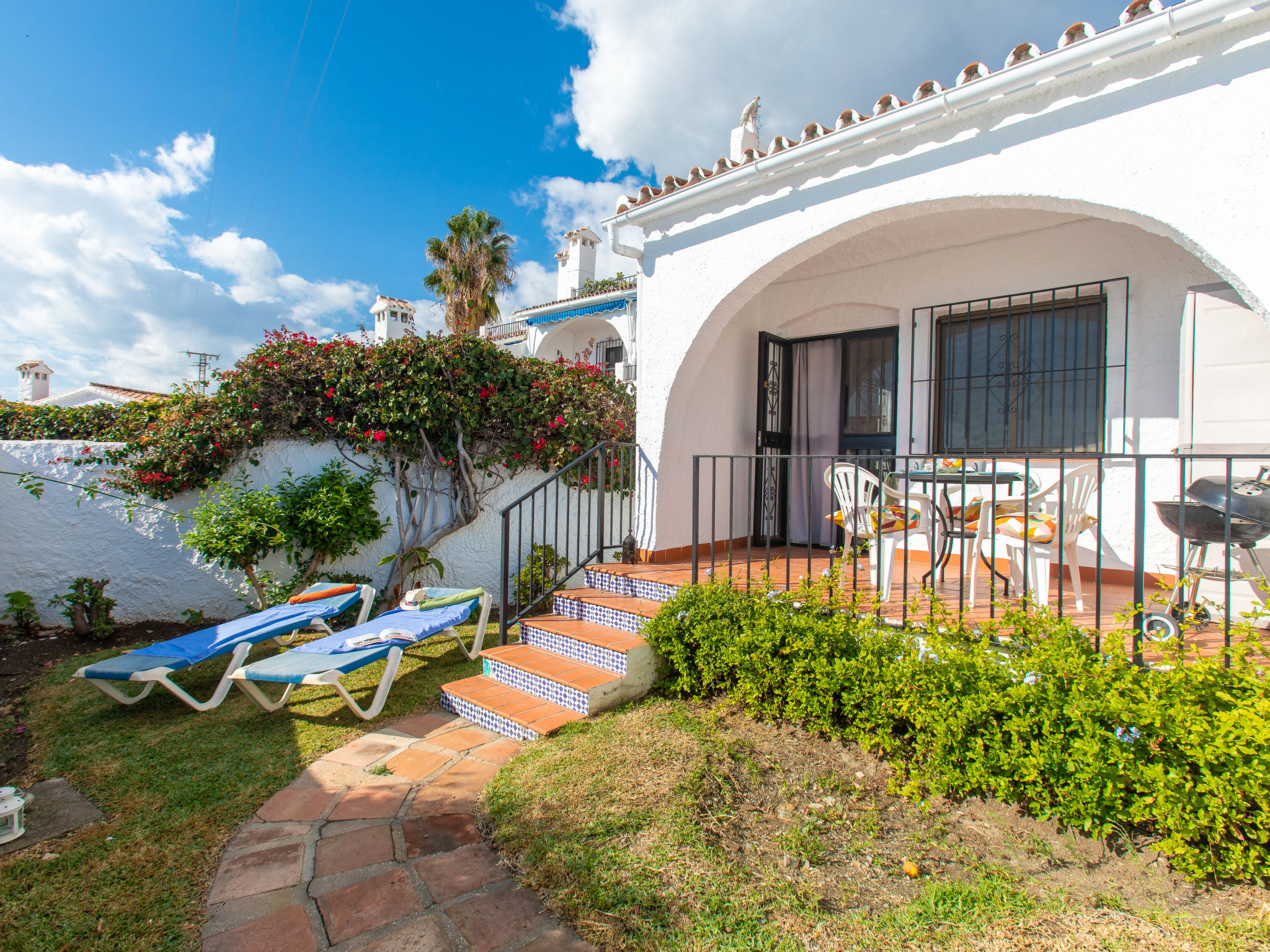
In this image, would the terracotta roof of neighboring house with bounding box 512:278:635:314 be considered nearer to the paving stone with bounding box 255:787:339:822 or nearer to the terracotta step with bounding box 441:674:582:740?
the terracotta step with bounding box 441:674:582:740

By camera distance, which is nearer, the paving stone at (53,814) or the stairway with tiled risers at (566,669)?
the paving stone at (53,814)

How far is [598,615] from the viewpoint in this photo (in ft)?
14.4

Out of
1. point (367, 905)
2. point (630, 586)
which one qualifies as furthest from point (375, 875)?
point (630, 586)

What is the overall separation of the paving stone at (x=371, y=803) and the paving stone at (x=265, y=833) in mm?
123

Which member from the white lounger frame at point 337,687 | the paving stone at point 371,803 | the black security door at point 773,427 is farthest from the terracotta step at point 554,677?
the black security door at point 773,427

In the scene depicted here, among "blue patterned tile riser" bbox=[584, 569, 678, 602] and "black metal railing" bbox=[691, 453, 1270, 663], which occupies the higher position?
"black metal railing" bbox=[691, 453, 1270, 663]

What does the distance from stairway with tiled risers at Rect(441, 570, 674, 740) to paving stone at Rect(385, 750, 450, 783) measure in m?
0.45

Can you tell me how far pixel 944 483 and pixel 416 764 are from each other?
11.0 ft

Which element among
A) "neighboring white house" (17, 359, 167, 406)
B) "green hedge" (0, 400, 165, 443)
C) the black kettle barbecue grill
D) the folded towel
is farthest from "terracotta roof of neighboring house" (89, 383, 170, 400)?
the black kettle barbecue grill

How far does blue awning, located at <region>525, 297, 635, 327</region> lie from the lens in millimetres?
13977

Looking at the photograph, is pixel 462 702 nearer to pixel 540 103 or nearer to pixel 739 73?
pixel 739 73

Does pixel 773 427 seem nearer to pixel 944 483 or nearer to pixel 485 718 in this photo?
pixel 944 483

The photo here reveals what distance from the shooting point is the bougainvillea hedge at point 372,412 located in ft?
19.0

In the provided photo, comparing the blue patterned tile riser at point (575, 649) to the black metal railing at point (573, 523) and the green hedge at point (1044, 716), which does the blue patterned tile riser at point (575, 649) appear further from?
the black metal railing at point (573, 523)
